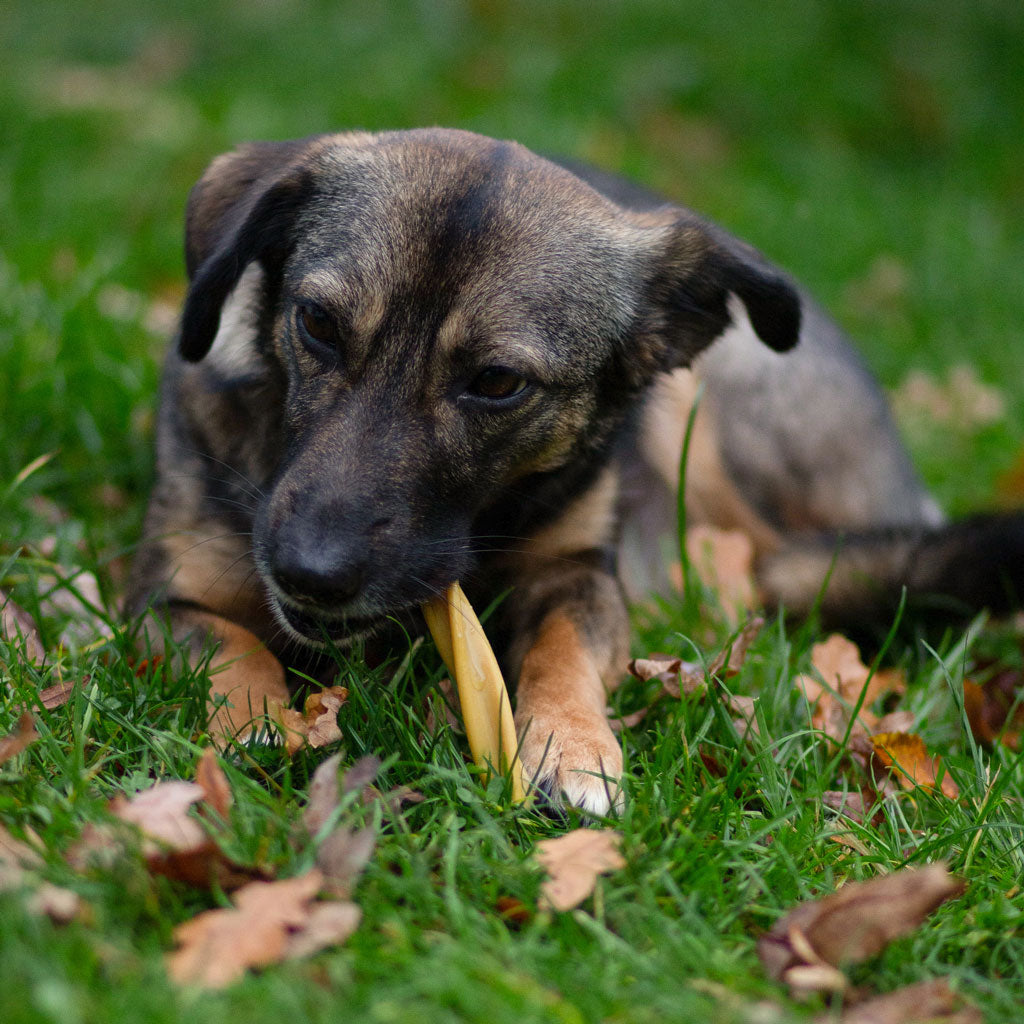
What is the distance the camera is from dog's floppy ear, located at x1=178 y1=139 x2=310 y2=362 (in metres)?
3.01

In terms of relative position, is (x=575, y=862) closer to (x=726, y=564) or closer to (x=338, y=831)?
(x=338, y=831)

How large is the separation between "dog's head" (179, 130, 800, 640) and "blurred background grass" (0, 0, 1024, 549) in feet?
3.77

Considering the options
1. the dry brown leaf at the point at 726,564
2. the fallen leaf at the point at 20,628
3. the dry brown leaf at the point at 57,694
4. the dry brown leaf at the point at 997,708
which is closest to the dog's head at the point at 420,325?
the dry brown leaf at the point at 57,694

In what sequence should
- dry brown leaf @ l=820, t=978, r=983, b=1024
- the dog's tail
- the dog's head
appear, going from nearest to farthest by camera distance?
dry brown leaf @ l=820, t=978, r=983, b=1024, the dog's head, the dog's tail

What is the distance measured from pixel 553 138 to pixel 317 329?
5538mm

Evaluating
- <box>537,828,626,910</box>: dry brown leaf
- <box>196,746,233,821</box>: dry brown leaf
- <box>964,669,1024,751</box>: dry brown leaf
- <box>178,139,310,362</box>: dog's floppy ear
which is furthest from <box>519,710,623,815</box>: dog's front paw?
<box>178,139,310,362</box>: dog's floppy ear

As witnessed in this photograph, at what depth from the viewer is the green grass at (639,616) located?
1935 millimetres

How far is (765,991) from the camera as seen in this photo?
194 centimetres

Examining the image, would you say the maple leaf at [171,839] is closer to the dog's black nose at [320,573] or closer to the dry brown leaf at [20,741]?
the dry brown leaf at [20,741]

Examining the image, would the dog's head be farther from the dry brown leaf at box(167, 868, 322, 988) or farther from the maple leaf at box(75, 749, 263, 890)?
the dry brown leaf at box(167, 868, 322, 988)

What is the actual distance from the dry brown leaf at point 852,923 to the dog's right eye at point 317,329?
5.40 feet

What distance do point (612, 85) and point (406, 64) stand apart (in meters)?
1.65

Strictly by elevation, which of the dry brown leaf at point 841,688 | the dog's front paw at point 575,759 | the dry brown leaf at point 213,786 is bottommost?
the dry brown leaf at point 841,688

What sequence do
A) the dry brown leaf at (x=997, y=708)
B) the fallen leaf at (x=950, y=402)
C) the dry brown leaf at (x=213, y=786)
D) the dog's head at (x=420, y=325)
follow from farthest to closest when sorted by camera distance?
the fallen leaf at (x=950, y=402) → the dry brown leaf at (x=997, y=708) → the dog's head at (x=420, y=325) → the dry brown leaf at (x=213, y=786)
